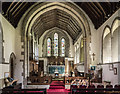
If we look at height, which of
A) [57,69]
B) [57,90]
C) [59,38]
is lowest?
[57,90]

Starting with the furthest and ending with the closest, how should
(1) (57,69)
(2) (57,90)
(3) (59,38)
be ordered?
(3) (59,38) → (1) (57,69) → (2) (57,90)

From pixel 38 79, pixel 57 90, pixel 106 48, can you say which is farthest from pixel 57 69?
pixel 57 90

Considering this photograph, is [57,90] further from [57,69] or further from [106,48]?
[57,69]

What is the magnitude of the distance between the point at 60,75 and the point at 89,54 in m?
7.71

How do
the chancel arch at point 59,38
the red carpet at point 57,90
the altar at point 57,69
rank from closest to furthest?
the red carpet at point 57,90, the altar at point 57,69, the chancel arch at point 59,38

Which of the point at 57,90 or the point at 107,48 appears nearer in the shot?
the point at 57,90

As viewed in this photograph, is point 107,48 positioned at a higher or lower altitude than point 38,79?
higher

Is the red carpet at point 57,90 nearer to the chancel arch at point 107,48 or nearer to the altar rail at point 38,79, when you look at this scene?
the altar rail at point 38,79

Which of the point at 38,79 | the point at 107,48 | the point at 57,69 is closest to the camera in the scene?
the point at 107,48

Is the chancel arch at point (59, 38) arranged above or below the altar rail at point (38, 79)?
above

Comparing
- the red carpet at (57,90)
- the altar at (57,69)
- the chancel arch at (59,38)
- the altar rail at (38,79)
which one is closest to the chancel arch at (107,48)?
the red carpet at (57,90)

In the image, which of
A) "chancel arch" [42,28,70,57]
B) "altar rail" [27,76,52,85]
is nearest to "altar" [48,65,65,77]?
"chancel arch" [42,28,70,57]

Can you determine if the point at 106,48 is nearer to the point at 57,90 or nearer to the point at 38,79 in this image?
the point at 57,90

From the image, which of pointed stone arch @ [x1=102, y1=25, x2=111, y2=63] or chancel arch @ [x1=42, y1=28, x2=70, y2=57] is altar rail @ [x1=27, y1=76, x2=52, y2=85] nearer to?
pointed stone arch @ [x1=102, y1=25, x2=111, y2=63]
